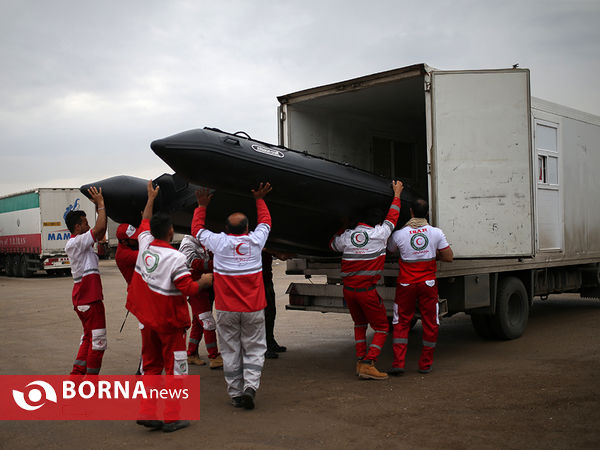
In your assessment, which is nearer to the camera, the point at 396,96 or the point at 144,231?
the point at 144,231

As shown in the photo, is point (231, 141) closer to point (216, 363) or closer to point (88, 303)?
point (88, 303)

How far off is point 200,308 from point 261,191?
1.86 meters

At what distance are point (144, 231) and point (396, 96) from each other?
4005 millimetres

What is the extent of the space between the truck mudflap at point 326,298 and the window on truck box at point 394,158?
2381 mm

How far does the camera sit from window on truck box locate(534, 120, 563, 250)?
7.55 meters

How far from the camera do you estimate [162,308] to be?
4379 mm

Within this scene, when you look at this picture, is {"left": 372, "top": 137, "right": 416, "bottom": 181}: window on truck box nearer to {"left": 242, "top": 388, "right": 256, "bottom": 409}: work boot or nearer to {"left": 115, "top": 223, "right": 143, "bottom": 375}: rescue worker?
{"left": 115, "top": 223, "right": 143, "bottom": 375}: rescue worker

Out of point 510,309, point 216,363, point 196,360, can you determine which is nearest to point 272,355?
point 216,363

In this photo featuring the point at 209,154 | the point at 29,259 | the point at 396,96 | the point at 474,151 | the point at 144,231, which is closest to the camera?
the point at 144,231

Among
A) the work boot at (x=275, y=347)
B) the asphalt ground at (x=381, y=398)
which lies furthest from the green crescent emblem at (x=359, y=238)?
the work boot at (x=275, y=347)

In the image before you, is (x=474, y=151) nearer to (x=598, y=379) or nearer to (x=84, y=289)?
(x=598, y=379)

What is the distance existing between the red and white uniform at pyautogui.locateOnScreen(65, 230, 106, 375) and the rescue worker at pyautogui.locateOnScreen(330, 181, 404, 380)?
92.8 inches

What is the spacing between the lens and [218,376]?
20.1 feet

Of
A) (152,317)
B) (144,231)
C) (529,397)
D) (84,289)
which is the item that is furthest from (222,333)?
(529,397)
